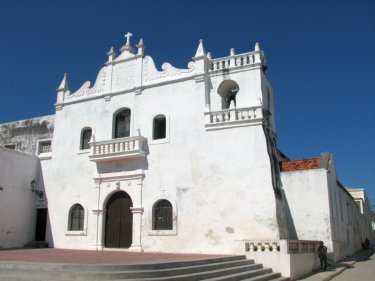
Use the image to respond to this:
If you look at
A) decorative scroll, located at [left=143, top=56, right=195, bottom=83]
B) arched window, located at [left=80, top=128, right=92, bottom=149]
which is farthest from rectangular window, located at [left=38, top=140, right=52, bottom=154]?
decorative scroll, located at [left=143, top=56, right=195, bottom=83]

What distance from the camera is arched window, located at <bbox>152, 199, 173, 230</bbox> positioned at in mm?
16781

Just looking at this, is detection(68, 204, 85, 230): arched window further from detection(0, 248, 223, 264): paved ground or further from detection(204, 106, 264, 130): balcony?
detection(204, 106, 264, 130): balcony

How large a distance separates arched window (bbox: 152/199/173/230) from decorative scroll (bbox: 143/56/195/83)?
572 centimetres

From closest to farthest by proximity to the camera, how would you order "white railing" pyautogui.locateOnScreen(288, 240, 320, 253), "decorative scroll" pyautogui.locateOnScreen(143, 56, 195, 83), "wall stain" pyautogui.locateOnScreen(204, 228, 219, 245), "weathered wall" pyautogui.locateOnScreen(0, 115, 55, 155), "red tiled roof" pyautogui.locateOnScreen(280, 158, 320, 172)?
"white railing" pyautogui.locateOnScreen(288, 240, 320, 253) < "wall stain" pyautogui.locateOnScreen(204, 228, 219, 245) < "red tiled roof" pyautogui.locateOnScreen(280, 158, 320, 172) < "decorative scroll" pyautogui.locateOnScreen(143, 56, 195, 83) < "weathered wall" pyautogui.locateOnScreen(0, 115, 55, 155)

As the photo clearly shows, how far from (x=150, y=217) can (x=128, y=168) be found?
2.55 metres

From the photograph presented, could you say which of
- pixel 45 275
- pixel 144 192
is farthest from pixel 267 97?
pixel 45 275

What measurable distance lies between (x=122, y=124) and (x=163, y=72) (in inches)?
128

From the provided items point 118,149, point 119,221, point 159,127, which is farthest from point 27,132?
point 159,127

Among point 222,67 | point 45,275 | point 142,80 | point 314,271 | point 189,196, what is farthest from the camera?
point 142,80

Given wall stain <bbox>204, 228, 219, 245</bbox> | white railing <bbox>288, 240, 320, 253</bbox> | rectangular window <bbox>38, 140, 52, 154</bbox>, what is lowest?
white railing <bbox>288, 240, 320, 253</bbox>

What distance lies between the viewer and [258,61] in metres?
17.1

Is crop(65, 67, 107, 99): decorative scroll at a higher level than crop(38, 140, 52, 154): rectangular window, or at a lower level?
higher

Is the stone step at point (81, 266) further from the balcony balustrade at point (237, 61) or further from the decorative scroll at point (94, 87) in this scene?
the decorative scroll at point (94, 87)

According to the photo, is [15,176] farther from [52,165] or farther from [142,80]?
[142,80]
